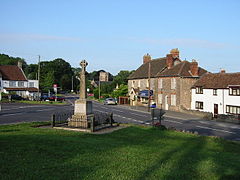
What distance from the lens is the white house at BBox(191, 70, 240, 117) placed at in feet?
123

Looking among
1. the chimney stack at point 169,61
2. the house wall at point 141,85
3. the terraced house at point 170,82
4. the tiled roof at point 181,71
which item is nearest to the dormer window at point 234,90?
the terraced house at point 170,82

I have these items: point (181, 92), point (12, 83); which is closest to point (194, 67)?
point (181, 92)

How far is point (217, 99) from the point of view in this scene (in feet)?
132

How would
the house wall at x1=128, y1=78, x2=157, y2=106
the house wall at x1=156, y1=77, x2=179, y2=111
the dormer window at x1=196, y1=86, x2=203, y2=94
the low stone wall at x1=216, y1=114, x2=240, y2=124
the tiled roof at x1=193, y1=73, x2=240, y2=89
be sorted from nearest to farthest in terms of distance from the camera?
the low stone wall at x1=216, y1=114, x2=240, y2=124 < the tiled roof at x1=193, y1=73, x2=240, y2=89 < the dormer window at x1=196, y1=86, x2=203, y2=94 < the house wall at x1=156, y1=77, x2=179, y2=111 < the house wall at x1=128, y1=78, x2=157, y2=106

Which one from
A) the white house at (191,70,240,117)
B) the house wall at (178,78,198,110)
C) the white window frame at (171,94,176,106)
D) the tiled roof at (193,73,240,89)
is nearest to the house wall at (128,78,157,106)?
the white window frame at (171,94,176,106)

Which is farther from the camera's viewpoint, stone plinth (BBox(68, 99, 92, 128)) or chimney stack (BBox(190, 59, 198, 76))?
chimney stack (BBox(190, 59, 198, 76))

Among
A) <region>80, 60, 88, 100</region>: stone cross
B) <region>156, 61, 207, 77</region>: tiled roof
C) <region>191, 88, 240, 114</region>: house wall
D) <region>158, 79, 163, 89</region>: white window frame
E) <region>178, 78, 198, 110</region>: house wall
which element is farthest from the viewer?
<region>158, 79, 163, 89</region>: white window frame

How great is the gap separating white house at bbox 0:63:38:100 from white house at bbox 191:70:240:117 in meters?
43.9

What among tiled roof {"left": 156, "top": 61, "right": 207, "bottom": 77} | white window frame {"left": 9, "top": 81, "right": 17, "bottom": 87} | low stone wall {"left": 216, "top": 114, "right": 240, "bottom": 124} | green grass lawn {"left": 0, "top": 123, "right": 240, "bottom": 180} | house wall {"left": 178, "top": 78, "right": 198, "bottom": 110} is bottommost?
low stone wall {"left": 216, "top": 114, "right": 240, "bottom": 124}

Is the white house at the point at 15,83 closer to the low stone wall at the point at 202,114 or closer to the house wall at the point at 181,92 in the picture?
the house wall at the point at 181,92

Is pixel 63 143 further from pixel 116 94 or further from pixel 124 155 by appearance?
pixel 116 94

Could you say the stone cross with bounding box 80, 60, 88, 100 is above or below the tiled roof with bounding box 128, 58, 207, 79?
below

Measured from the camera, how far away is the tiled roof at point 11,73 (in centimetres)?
7178

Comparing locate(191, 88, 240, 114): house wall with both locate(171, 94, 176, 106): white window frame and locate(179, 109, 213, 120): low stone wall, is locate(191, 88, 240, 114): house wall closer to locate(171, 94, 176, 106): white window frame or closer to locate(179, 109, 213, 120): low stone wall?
locate(179, 109, 213, 120): low stone wall
